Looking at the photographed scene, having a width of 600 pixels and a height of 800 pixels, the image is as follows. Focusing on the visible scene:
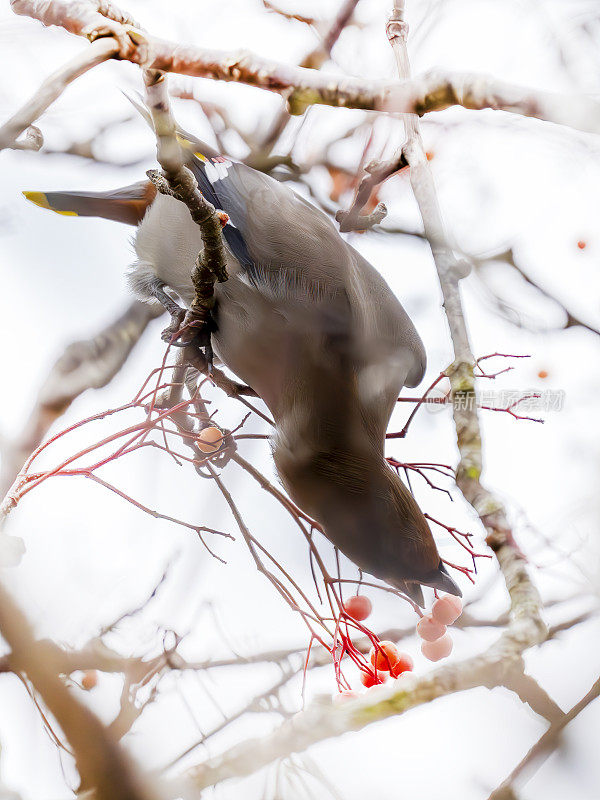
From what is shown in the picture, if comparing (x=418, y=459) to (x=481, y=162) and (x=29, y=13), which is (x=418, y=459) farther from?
(x=29, y=13)

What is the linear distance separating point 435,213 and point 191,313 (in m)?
0.29

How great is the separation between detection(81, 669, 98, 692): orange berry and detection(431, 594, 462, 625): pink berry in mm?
394

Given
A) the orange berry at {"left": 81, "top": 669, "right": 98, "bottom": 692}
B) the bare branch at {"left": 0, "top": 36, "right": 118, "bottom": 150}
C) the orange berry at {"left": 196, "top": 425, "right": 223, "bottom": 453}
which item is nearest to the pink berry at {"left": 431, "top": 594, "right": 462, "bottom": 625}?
the orange berry at {"left": 196, "top": 425, "right": 223, "bottom": 453}

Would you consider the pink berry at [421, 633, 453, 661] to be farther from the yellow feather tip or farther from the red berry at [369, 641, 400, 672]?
the yellow feather tip

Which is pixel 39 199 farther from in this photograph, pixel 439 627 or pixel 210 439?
pixel 439 627

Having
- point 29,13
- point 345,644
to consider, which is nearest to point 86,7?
point 29,13

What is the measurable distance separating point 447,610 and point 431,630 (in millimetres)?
27

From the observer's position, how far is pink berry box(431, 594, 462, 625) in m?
0.73

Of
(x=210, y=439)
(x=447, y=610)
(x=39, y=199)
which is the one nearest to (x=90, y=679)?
(x=210, y=439)

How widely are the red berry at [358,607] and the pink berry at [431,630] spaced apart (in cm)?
6

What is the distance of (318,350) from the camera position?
0.78m

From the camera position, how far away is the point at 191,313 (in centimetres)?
82

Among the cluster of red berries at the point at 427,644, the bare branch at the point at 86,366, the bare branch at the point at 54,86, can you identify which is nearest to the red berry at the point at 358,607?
the cluster of red berries at the point at 427,644

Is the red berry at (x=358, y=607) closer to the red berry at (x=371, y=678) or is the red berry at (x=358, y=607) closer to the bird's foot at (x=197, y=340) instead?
the red berry at (x=371, y=678)
